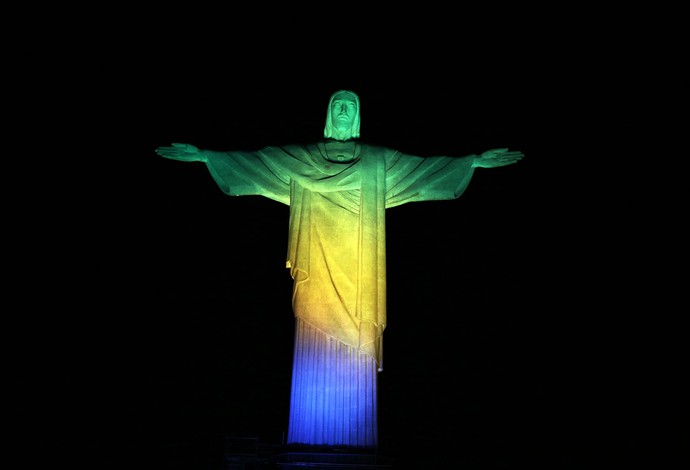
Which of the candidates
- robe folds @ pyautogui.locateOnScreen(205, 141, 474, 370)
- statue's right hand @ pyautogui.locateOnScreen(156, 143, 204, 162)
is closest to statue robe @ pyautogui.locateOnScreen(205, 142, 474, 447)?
robe folds @ pyautogui.locateOnScreen(205, 141, 474, 370)

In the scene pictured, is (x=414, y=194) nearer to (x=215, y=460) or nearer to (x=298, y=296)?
(x=298, y=296)

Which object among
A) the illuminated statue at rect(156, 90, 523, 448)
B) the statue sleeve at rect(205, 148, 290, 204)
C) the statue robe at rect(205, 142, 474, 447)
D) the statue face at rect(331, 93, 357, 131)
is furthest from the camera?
the statue face at rect(331, 93, 357, 131)

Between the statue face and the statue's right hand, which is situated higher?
the statue face

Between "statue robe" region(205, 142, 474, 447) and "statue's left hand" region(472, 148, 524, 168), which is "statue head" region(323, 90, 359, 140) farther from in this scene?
"statue's left hand" region(472, 148, 524, 168)

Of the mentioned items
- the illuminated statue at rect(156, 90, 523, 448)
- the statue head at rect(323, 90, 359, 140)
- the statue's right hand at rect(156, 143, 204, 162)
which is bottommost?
the illuminated statue at rect(156, 90, 523, 448)

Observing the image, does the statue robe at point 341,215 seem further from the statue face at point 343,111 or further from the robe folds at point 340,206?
the statue face at point 343,111

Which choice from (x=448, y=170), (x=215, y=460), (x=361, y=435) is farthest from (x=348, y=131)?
(x=215, y=460)
